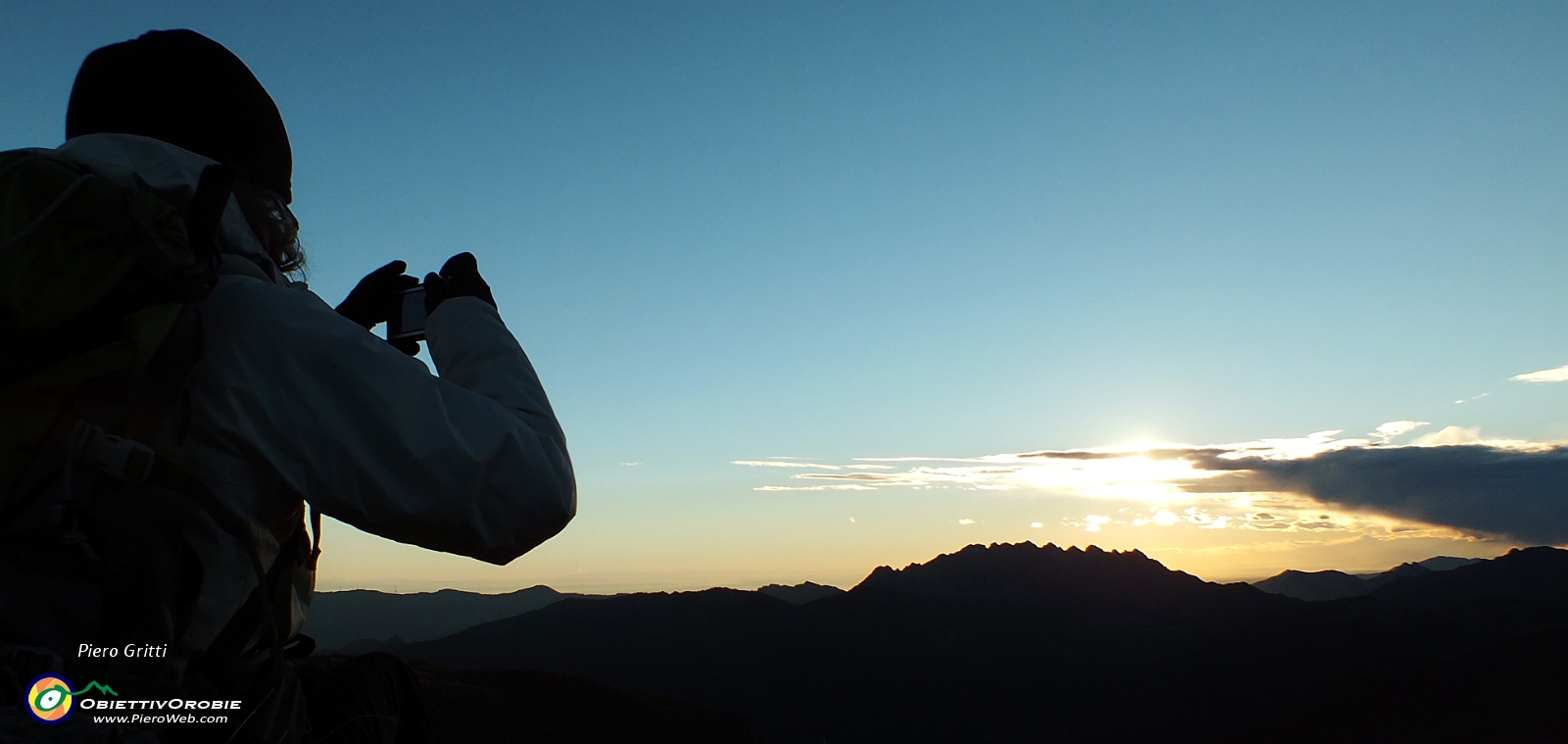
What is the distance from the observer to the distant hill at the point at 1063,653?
66.6 m

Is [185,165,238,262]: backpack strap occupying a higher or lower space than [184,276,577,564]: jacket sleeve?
higher

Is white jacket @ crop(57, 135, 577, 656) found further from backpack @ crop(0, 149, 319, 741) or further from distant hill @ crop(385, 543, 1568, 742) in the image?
distant hill @ crop(385, 543, 1568, 742)

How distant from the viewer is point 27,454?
1.17 m

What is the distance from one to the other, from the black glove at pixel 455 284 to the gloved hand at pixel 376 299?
4.6 inches

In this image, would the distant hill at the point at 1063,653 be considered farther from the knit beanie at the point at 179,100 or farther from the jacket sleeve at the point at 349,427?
the knit beanie at the point at 179,100

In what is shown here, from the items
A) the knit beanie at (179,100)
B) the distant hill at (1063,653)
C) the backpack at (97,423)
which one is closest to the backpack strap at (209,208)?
the backpack at (97,423)

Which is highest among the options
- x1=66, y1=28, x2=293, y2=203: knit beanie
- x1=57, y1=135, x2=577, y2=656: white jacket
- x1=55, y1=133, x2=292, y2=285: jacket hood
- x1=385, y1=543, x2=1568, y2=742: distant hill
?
x1=66, y1=28, x2=293, y2=203: knit beanie

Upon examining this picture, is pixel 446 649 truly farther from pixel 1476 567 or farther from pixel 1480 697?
pixel 1476 567

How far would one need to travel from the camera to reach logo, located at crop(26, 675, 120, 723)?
1104mm

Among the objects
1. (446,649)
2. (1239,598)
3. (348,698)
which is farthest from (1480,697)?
(446,649)

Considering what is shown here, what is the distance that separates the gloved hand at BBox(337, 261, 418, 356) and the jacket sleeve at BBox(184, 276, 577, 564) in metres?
0.64

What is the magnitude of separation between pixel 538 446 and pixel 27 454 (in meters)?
0.69

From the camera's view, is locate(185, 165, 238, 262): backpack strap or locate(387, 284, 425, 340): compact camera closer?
locate(185, 165, 238, 262): backpack strap

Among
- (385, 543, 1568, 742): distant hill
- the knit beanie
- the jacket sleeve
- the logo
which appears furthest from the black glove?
(385, 543, 1568, 742): distant hill
